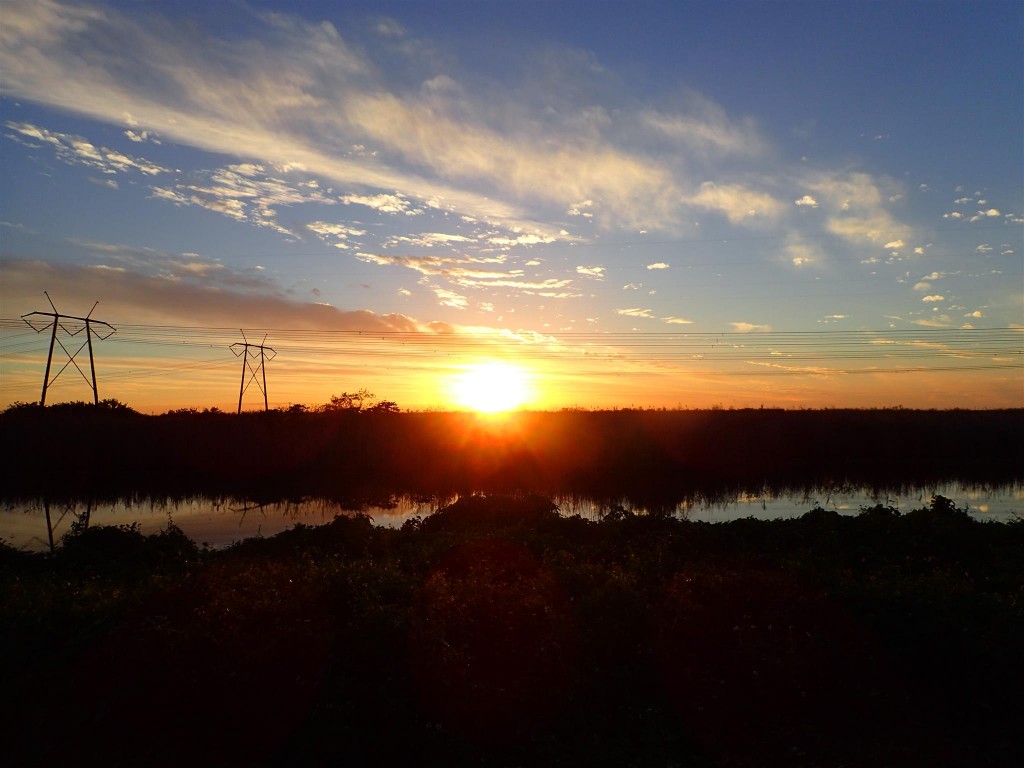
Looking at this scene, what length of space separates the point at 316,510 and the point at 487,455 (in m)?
13.6

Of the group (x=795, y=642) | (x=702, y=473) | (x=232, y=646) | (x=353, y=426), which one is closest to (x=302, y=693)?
(x=232, y=646)

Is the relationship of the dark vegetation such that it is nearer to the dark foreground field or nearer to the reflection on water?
the reflection on water

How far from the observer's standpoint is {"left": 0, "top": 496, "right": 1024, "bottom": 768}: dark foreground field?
653cm

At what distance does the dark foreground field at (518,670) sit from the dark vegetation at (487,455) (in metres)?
17.0

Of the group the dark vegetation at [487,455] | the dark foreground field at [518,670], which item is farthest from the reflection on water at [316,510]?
the dark foreground field at [518,670]

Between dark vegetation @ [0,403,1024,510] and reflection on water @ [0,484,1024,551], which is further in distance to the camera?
dark vegetation @ [0,403,1024,510]

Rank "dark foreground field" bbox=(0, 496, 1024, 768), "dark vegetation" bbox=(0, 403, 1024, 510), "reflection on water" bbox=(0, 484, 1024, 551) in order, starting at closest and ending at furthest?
1. "dark foreground field" bbox=(0, 496, 1024, 768)
2. "reflection on water" bbox=(0, 484, 1024, 551)
3. "dark vegetation" bbox=(0, 403, 1024, 510)

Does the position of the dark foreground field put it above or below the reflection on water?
above

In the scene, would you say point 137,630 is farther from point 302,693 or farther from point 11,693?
point 302,693

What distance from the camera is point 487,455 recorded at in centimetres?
3616

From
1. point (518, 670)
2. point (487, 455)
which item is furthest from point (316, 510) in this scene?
point (518, 670)

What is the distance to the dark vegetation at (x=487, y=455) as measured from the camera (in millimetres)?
29797

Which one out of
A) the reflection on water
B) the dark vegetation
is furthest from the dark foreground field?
the dark vegetation

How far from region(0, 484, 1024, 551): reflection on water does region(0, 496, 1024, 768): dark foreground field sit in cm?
1097
